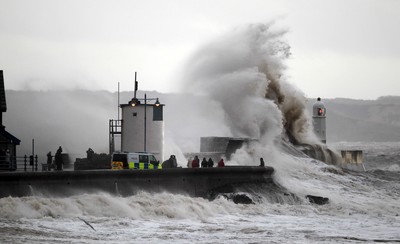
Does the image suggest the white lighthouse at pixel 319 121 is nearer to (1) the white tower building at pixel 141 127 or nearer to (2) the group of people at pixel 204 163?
(2) the group of people at pixel 204 163

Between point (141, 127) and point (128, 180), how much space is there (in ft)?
20.0

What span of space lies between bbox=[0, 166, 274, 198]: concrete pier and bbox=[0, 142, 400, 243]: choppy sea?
1.07ft

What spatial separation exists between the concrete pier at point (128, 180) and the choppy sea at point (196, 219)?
1.07 feet

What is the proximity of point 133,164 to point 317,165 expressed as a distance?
57.8 ft

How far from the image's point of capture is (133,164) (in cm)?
3158

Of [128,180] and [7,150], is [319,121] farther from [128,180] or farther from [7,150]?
[128,180]

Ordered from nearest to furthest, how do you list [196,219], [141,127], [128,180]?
[196,219] → [128,180] → [141,127]

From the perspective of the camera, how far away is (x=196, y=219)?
1085 inches

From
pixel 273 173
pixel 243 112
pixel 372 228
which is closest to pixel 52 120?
pixel 243 112

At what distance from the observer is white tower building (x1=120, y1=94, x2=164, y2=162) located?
34750mm

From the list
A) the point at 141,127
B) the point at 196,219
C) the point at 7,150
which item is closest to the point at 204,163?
the point at 141,127

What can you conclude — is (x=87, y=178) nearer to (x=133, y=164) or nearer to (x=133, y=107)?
(x=133, y=164)

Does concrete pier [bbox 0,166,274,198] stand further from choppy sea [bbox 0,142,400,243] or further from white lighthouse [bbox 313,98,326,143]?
white lighthouse [bbox 313,98,326,143]

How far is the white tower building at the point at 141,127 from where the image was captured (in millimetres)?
34750
